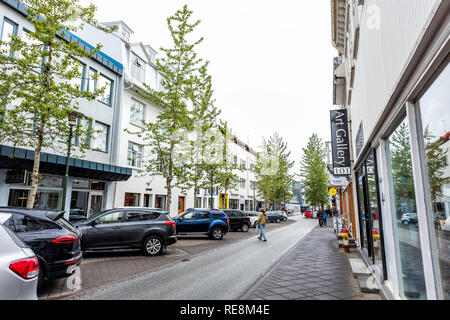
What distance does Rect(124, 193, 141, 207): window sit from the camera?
19667 millimetres

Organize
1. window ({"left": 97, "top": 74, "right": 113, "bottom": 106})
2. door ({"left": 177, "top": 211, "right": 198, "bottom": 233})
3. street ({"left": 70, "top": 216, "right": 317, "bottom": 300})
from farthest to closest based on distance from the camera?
1. window ({"left": 97, "top": 74, "right": 113, "bottom": 106})
2. door ({"left": 177, "top": 211, "right": 198, "bottom": 233})
3. street ({"left": 70, "top": 216, "right": 317, "bottom": 300})

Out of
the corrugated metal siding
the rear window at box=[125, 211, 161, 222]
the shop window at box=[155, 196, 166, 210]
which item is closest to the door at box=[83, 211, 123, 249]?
the rear window at box=[125, 211, 161, 222]

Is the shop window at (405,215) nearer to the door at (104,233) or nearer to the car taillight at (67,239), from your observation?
the car taillight at (67,239)

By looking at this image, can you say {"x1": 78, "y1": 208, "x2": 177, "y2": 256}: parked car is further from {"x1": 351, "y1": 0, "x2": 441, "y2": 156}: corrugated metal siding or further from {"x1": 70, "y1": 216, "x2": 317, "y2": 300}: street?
{"x1": 351, "y1": 0, "x2": 441, "y2": 156}: corrugated metal siding

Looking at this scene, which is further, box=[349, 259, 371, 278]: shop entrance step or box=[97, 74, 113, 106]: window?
box=[97, 74, 113, 106]: window

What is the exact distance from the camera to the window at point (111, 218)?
9594 millimetres

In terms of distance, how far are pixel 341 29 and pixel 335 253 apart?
420 inches

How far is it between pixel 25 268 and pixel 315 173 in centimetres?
5539

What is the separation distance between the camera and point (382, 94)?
4.11m

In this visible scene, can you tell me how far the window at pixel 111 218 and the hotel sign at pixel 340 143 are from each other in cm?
851

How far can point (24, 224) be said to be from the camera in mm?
5273

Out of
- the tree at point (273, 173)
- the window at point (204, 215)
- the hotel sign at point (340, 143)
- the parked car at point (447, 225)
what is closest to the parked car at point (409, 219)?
the parked car at point (447, 225)

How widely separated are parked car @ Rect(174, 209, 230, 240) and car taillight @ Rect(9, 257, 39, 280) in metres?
12.5

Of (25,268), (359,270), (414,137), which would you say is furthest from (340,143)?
(25,268)
